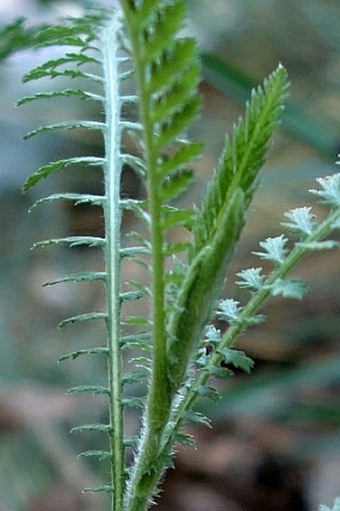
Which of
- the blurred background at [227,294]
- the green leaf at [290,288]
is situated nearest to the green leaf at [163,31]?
the green leaf at [290,288]

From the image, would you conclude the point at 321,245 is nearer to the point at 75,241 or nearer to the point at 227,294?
the point at 75,241

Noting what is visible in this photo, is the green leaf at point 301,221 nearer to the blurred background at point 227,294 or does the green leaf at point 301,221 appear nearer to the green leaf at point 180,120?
the green leaf at point 180,120

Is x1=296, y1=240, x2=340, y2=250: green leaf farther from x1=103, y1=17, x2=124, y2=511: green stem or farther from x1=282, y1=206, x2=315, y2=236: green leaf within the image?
x1=103, y1=17, x2=124, y2=511: green stem

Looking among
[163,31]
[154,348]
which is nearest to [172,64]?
[163,31]

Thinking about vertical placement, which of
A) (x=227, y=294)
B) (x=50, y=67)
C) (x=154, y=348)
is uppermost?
(x=227, y=294)

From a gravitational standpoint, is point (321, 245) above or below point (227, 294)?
below

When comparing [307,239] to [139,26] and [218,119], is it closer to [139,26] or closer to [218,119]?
[139,26]

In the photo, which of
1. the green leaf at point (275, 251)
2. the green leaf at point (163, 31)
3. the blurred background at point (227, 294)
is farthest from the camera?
the blurred background at point (227, 294)
